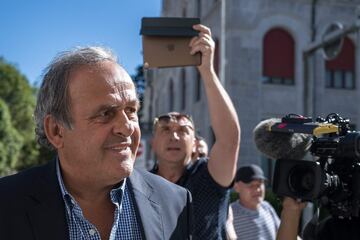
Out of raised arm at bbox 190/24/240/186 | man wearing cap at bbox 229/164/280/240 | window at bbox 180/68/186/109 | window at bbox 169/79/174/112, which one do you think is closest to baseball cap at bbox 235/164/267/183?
man wearing cap at bbox 229/164/280/240

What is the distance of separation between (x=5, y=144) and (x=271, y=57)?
2072 centimetres

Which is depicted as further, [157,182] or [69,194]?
[157,182]

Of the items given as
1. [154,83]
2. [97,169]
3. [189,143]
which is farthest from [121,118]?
[154,83]

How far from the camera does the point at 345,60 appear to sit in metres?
20.3

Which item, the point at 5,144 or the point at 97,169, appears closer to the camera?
the point at 97,169

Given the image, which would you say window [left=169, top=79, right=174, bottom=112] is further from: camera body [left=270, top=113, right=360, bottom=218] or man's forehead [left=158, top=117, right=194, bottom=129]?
camera body [left=270, top=113, right=360, bottom=218]

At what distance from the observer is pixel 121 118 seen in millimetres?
2080

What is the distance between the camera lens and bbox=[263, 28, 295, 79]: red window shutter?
65.8 ft

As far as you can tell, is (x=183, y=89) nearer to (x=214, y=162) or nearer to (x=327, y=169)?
(x=214, y=162)

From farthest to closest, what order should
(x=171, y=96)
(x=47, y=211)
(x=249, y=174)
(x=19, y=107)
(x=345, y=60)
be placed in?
(x=19, y=107), (x=171, y=96), (x=345, y=60), (x=249, y=174), (x=47, y=211)

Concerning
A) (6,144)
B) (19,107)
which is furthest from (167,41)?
(19,107)

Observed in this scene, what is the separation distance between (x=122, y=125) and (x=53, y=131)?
317mm

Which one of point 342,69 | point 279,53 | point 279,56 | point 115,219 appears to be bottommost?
point 115,219

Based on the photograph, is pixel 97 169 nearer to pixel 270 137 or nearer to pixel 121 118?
pixel 121 118
